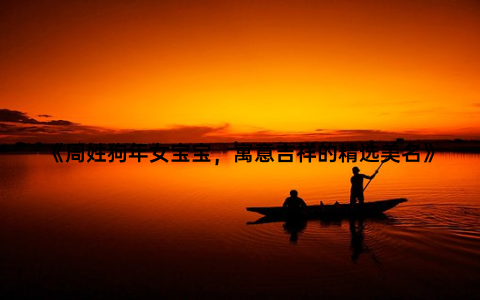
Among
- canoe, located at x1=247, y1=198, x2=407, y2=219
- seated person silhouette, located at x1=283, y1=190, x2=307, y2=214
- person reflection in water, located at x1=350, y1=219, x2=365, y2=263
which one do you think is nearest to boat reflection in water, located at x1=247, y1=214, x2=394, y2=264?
person reflection in water, located at x1=350, y1=219, x2=365, y2=263

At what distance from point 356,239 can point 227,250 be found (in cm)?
464

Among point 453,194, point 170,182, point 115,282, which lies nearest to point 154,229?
point 115,282

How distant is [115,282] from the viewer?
29.6 ft

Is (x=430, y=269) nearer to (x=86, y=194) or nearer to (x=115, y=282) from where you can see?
(x=115, y=282)

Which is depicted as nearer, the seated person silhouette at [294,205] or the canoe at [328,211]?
the seated person silhouette at [294,205]

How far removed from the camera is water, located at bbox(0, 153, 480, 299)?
8.46 metres

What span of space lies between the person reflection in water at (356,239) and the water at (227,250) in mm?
34

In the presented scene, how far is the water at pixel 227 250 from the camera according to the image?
8461mm

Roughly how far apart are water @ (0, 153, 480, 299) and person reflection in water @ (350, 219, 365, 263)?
0.11ft

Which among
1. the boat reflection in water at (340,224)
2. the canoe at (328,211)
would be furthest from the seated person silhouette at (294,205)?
the boat reflection in water at (340,224)

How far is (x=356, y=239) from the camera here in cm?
1229

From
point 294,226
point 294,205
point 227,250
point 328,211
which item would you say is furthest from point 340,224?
point 227,250

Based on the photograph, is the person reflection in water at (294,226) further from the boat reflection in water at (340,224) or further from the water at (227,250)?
the water at (227,250)

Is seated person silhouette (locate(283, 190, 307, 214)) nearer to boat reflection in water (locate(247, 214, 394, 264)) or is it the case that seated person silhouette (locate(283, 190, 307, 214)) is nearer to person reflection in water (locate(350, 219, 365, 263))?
boat reflection in water (locate(247, 214, 394, 264))
